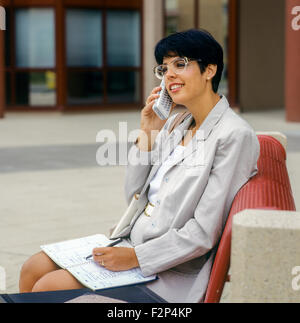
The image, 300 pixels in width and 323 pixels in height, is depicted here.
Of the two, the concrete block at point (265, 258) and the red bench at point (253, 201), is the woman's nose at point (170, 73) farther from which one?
the concrete block at point (265, 258)

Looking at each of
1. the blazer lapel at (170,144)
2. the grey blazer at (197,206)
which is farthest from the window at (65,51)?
the grey blazer at (197,206)

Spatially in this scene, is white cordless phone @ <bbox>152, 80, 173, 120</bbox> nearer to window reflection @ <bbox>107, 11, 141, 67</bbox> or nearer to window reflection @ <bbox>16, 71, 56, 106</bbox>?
window reflection @ <bbox>16, 71, 56, 106</bbox>

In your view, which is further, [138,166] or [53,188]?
[53,188]

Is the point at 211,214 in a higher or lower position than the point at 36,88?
higher

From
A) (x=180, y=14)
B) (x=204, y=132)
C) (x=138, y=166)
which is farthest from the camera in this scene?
(x=180, y=14)

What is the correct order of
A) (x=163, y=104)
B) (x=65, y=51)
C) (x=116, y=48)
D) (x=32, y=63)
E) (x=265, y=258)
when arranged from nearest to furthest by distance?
(x=265, y=258) < (x=163, y=104) < (x=65, y=51) < (x=32, y=63) < (x=116, y=48)

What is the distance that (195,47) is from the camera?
268cm

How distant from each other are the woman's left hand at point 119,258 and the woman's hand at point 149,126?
0.58m

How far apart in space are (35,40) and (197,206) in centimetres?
1877

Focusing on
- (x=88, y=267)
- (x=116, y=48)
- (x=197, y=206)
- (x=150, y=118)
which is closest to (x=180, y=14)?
(x=116, y=48)

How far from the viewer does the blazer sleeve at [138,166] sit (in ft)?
10.2

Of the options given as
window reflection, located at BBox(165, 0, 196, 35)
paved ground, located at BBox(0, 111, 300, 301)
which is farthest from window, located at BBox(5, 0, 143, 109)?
paved ground, located at BBox(0, 111, 300, 301)

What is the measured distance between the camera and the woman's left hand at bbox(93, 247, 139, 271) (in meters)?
2.72

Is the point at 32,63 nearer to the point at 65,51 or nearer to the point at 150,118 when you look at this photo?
the point at 65,51
